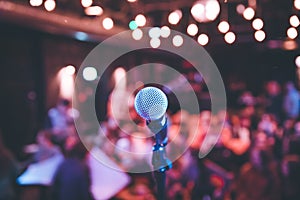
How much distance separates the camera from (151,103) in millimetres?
2012

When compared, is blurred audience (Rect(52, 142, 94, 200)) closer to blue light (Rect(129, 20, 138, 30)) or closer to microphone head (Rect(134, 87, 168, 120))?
microphone head (Rect(134, 87, 168, 120))

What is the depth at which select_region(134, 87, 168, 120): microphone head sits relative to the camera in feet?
6.61

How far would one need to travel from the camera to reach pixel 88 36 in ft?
27.8

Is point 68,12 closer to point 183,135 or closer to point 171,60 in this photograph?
point 183,135

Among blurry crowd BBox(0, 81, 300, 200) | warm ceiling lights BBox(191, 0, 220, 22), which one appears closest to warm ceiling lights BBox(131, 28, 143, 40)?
blurry crowd BBox(0, 81, 300, 200)

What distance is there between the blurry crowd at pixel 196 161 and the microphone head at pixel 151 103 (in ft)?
8.25

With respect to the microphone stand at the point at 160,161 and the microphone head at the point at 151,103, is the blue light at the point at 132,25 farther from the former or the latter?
the microphone head at the point at 151,103

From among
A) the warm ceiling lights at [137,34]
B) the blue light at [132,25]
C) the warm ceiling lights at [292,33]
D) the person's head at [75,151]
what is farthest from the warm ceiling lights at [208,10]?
the warm ceiling lights at [137,34]

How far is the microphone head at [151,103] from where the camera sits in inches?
79.3

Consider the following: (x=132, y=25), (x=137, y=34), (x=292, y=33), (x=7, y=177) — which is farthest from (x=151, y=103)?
(x=137, y=34)

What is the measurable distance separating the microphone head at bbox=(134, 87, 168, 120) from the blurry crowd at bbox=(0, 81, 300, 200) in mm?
2513

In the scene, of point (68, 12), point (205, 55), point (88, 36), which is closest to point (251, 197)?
point (68, 12)

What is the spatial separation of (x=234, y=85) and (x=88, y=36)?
19.8ft

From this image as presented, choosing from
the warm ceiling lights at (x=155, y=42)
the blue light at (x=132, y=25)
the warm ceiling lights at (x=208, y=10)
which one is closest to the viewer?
the warm ceiling lights at (x=208, y=10)
